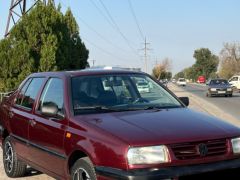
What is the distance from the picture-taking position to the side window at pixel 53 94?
5.85m

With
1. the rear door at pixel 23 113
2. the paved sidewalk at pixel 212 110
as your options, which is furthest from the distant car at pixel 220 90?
the rear door at pixel 23 113

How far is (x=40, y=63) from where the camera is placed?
78.0 feet

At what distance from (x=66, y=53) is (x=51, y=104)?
794 inches

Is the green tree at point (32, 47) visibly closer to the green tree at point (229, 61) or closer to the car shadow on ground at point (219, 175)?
the car shadow on ground at point (219, 175)

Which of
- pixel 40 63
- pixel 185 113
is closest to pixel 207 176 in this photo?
pixel 185 113

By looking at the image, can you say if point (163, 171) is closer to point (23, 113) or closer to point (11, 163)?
point (23, 113)

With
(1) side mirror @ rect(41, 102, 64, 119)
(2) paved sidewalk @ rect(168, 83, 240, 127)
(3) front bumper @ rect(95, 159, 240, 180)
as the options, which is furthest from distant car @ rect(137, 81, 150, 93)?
(2) paved sidewalk @ rect(168, 83, 240, 127)

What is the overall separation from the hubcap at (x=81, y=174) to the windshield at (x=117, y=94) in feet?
2.32

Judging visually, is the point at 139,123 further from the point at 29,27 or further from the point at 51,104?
the point at 29,27

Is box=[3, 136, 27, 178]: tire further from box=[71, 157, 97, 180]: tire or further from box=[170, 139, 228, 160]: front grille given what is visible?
box=[170, 139, 228, 160]: front grille

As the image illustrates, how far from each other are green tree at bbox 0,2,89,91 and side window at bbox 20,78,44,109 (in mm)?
16011

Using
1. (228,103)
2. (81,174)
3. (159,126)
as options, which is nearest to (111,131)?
(159,126)

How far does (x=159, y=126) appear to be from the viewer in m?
4.88

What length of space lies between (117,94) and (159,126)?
1152 mm
